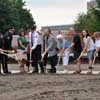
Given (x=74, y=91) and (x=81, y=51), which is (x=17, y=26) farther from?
(x=74, y=91)

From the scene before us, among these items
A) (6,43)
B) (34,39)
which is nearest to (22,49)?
(6,43)

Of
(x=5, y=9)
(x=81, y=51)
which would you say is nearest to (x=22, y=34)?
(x=81, y=51)

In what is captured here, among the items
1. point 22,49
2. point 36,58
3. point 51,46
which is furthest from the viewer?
point 22,49

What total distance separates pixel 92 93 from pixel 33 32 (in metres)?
8.76

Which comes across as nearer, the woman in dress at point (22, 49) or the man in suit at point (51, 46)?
the man in suit at point (51, 46)

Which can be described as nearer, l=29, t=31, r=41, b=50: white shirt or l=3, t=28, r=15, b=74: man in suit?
l=29, t=31, r=41, b=50: white shirt

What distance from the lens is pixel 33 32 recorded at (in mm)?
19125

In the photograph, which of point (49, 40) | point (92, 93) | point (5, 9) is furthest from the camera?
point (5, 9)

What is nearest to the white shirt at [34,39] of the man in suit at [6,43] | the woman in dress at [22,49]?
the woman in dress at [22,49]

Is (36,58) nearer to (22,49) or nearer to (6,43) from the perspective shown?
(22,49)

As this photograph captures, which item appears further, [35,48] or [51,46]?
[35,48]

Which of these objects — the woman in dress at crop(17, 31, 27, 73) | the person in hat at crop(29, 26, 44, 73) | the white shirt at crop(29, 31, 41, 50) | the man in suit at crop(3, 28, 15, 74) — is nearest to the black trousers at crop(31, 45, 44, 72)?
the person in hat at crop(29, 26, 44, 73)

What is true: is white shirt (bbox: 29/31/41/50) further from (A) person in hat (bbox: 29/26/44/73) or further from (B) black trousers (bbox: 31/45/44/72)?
(B) black trousers (bbox: 31/45/44/72)

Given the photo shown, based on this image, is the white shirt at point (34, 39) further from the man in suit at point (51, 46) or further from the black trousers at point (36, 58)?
the man in suit at point (51, 46)
